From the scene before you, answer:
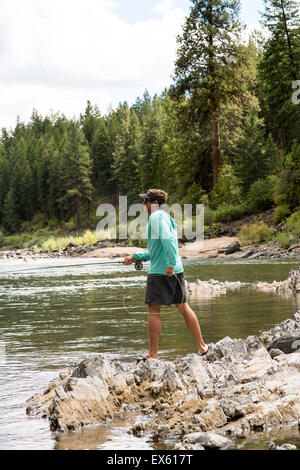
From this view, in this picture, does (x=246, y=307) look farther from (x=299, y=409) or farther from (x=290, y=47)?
(x=290, y=47)

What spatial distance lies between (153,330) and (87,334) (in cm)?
293

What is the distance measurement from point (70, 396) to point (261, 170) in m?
39.8

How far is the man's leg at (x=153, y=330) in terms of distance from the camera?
6.99 meters

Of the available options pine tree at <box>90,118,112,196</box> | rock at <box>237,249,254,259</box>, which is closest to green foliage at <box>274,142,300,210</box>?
rock at <box>237,249,254,259</box>

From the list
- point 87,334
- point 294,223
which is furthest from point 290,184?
point 87,334

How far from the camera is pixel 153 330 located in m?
7.08

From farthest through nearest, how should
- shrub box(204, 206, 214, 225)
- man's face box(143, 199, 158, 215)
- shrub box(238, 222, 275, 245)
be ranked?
shrub box(204, 206, 214, 225) < shrub box(238, 222, 275, 245) < man's face box(143, 199, 158, 215)

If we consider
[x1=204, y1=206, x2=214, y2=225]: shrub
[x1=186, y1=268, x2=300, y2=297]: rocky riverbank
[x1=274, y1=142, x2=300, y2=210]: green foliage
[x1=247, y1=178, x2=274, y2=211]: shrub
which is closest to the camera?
[x1=186, y1=268, x2=300, y2=297]: rocky riverbank

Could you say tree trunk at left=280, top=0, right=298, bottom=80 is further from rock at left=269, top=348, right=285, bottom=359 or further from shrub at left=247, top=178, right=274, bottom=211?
rock at left=269, top=348, right=285, bottom=359

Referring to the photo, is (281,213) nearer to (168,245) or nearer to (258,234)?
(258,234)

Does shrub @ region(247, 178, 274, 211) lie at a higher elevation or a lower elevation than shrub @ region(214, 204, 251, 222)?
higher

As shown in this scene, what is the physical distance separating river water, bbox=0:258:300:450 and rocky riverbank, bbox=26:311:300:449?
0.53 feet

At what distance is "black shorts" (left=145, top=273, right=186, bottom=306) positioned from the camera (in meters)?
7.08

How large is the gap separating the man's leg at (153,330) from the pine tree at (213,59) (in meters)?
40.1
